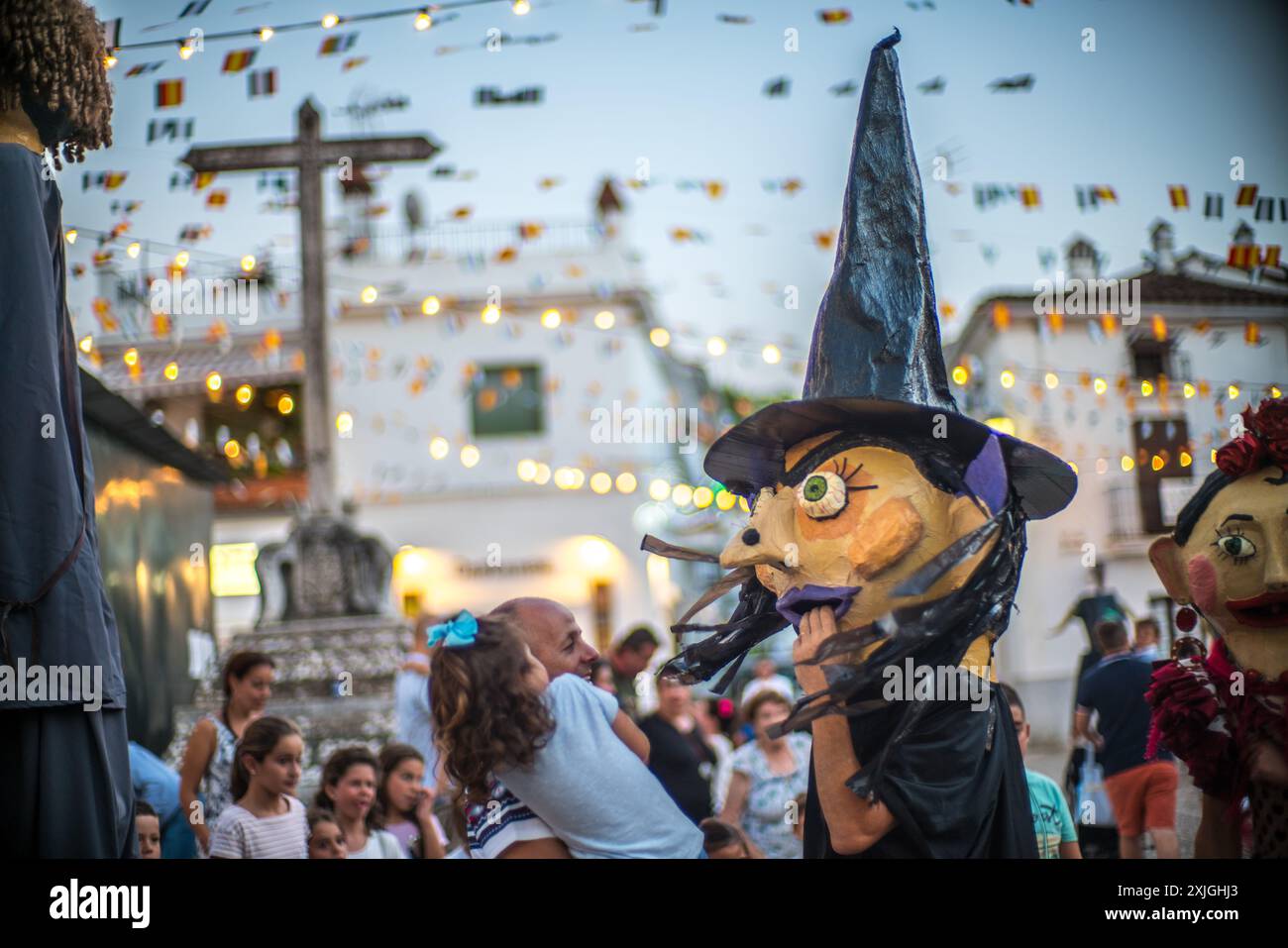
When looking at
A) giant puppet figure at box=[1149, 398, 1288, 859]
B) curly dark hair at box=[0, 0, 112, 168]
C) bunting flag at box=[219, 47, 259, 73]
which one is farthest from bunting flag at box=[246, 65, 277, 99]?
giant puppet figure at box=[1149, 398, 1288, 859]

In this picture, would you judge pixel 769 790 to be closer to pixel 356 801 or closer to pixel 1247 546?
pixel 356 801

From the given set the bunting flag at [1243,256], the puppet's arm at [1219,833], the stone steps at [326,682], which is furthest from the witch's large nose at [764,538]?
the stone steps at [326,682]

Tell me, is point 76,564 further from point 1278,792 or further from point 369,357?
point 369,357

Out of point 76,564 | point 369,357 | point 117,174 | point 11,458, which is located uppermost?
point 369,357

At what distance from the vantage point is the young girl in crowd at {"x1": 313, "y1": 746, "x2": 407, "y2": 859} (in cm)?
363

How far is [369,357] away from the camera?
1388 centimetres

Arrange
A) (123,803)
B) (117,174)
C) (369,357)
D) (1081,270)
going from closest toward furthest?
(123,803), (117,174), (1081,270), (369,357)

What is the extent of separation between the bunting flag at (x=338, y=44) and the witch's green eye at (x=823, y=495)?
2069mm

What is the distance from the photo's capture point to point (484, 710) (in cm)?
278

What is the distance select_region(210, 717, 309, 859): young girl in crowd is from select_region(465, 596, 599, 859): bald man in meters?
0.69

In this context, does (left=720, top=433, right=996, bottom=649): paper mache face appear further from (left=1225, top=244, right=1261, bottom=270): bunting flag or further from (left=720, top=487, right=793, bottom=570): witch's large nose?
(left=1225, top=244, right=1261, bottom=270): bunting flag
